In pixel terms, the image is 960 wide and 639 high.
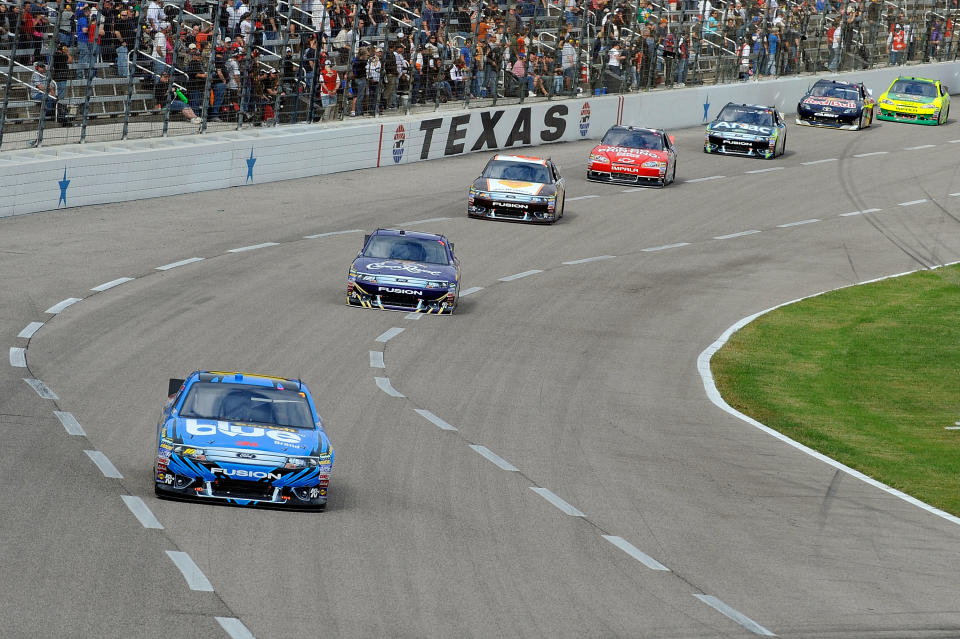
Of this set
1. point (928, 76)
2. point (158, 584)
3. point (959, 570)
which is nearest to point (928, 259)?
point (959, 570)

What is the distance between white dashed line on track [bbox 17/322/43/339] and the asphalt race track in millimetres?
124

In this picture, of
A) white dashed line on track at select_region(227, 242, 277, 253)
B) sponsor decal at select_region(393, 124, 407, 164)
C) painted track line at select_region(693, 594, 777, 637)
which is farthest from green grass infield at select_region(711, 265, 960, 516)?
sponsor decal at select_region(393, 124, 407, 164)

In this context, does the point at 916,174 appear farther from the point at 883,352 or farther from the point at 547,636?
the point at 547,636

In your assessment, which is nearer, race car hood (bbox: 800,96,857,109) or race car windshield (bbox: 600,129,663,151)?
race car windshield (bbox: 600,129,663,151)

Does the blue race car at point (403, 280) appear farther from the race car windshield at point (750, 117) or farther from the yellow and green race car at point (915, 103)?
the yellow and green race car at point (915, 103)

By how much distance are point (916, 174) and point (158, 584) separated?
122 ft

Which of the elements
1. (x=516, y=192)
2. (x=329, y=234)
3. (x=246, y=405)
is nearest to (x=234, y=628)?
(x=246, y=405)

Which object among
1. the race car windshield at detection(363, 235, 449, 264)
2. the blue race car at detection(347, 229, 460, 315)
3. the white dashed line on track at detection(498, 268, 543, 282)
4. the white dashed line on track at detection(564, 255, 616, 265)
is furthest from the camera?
the white dashed line on track at detection(564, 255, 616, 265)

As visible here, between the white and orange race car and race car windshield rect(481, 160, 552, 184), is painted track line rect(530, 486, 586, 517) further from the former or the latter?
race car windshield rect(481, 160, 552, 184)

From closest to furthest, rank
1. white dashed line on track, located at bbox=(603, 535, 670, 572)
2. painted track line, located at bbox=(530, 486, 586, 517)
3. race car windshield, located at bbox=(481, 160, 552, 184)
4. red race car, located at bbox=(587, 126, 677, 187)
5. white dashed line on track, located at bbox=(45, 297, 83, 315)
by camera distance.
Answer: white dashed line on track, located at bbox=(603, 535, 670, 572), painted track line, located at bbox=(530, 486, 586, 517), white dashed line on track, located at bbox=(45, 297, 83, 315), race car windshield, located at bbox=(481, 160, 552, 184), red race car, located at bbox=(587, 126, 677, 187)

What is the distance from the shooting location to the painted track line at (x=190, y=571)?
1076 cm

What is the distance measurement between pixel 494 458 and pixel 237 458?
13.0 ft

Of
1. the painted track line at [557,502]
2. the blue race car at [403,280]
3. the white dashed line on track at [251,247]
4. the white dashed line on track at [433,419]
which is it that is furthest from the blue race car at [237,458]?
the white dashed line on track at [251,247]

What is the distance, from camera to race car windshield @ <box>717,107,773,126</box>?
147 feet
